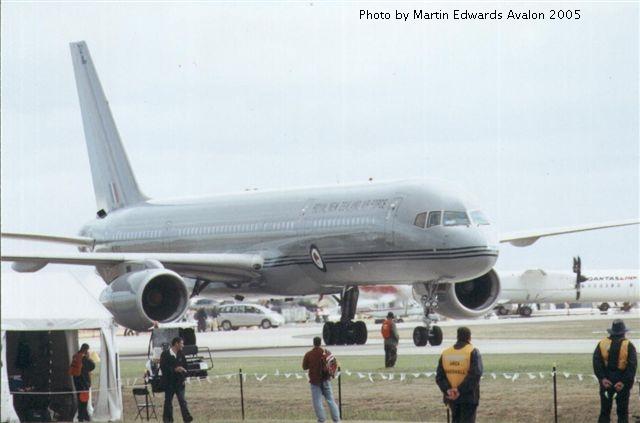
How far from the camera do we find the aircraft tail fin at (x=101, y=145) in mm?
53938

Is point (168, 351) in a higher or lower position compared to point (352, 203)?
lower

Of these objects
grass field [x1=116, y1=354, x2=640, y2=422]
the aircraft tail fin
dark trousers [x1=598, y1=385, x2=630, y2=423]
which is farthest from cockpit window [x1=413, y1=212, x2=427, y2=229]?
dark trousers [x1=598, y1=385, x2=630, y2=423]

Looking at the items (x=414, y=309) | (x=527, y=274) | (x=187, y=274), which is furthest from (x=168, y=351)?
Answer: (x=414, y=309)

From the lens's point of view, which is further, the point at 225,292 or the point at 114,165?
the point at 114,165

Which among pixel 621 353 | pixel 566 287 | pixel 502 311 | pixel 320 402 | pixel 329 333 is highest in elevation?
pixel 566 287

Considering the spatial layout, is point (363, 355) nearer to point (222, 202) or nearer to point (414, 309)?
point (222, 202)

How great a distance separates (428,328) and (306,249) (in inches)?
190

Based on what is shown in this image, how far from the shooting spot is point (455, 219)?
3869cm

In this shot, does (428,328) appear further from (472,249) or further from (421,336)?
(472,249)

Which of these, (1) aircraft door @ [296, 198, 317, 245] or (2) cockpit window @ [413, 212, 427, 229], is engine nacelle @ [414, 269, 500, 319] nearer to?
(1) aircraft door @ [296, 198, 317, 245]

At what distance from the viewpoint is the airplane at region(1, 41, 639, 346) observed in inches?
1527

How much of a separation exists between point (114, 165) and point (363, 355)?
67.7 feet

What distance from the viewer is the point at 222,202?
4753 centimetres

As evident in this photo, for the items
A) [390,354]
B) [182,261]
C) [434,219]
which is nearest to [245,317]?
[182,261]
